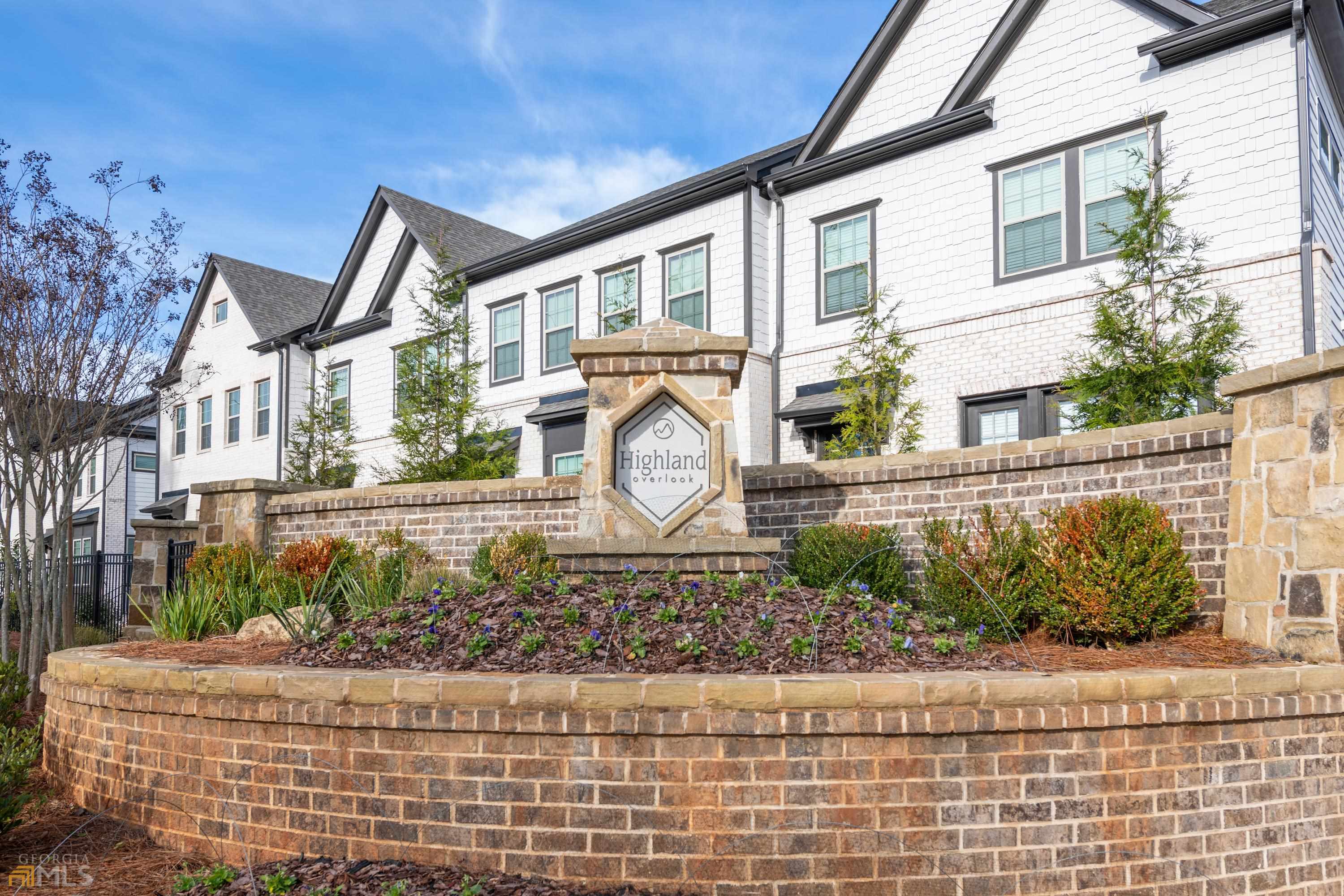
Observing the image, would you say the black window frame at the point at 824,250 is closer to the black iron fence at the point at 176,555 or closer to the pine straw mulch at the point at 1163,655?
the pine straw mulch at the point at 1163,655

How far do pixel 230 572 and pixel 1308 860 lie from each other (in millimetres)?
9886

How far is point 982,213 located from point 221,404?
871 inches

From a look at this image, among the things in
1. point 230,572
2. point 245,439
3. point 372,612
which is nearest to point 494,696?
point 372,612

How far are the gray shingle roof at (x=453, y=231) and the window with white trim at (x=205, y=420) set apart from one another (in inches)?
364

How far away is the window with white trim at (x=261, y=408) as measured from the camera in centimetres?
Result: 2695

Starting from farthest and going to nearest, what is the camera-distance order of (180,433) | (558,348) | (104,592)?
(180,433) < (104,592) < (558,348)

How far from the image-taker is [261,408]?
27.1 meters

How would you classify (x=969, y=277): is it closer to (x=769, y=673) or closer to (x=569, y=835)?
(x=769, y=673)

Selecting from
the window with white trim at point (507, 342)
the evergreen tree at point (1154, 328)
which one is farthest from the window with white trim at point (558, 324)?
the evergreen tree at point (1154, 328)

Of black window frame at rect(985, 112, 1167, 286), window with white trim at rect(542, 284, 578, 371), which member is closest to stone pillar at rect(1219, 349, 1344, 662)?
black window frame at rect(985, 112, 1167, 286)

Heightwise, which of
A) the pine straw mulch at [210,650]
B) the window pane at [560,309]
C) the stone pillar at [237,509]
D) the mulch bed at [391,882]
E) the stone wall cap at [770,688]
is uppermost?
the window pane at [560,309]

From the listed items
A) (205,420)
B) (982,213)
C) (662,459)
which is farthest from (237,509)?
(205,420)

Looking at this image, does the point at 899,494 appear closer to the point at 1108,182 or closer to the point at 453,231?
the point at 1108,182

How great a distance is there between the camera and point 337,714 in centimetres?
541
